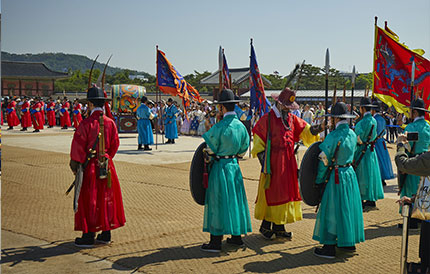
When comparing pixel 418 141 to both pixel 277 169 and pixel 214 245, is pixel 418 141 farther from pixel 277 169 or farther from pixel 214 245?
pixel 214 245

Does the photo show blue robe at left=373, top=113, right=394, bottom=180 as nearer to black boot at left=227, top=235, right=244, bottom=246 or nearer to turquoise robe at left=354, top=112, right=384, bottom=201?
turquoise robe at left=354, top=112, right=384, bottom=201

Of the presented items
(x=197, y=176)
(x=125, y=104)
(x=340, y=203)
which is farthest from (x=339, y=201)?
(x=125, y=104)

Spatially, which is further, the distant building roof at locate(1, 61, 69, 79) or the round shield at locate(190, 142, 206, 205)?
the distant building roof at locate(1, 61, 69, 79)

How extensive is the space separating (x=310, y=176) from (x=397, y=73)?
13.6 feet

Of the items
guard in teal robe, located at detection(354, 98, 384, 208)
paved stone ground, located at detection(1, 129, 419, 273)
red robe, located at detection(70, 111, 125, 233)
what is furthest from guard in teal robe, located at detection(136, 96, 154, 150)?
red robe, located at detection(70, 111, 125, 233)

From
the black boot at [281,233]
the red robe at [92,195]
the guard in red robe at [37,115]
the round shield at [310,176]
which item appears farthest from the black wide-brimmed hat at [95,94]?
the guard in red robe at [37,115]

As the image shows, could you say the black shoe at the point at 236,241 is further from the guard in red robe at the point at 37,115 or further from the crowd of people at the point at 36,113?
the guard in red robe at the point at 37,115

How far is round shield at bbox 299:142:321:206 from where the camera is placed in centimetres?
598

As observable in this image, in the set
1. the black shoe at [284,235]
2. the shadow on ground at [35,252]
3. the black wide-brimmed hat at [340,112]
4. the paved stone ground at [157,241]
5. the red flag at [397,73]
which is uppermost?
the red flag at [397,73]

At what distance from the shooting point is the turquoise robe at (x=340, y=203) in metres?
5.78

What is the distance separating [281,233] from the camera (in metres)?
6.61

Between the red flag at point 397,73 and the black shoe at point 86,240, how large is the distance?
5.68m

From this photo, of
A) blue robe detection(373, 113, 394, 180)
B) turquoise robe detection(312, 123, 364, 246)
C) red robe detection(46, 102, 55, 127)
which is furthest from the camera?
red robe detection(46, 102, 55, 127)

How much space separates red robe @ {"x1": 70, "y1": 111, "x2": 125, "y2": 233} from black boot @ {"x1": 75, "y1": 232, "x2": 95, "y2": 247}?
0.13m
